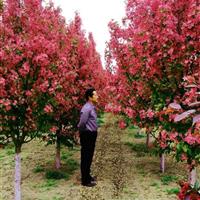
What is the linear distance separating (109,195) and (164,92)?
3.48 metres

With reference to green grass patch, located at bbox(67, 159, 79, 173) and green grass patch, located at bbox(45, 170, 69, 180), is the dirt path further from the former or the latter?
green grass patch, located at bbox(45, 170, 69, 180)

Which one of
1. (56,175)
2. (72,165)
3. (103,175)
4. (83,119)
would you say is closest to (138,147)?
(72,165)

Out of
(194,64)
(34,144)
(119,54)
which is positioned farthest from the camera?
(34,144)

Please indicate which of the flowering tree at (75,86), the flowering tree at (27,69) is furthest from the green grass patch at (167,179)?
the flowering tree at (27,69)

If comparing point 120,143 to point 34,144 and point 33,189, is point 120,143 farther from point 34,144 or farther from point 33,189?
point 33,189

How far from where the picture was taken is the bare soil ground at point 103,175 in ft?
33.4

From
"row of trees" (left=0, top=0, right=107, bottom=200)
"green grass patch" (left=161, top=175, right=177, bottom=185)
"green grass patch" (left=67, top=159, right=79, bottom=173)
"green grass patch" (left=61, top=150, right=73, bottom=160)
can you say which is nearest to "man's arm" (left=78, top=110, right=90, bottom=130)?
"row of trees" (left=0, top=0, right=107, bottom=200)

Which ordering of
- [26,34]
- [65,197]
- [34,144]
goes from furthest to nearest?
[34,144] < [65,197] < [26,34]

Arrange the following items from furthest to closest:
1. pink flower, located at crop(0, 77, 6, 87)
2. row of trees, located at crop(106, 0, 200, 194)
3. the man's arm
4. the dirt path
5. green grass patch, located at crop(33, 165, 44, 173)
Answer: green grass patch, located at crop(33, 165, 44, 173) < the dirt path < the man's arm < pink flower, located at crop(0, 77, 6, 87) < row of trees, located at crop(106, 0, 200, 194)

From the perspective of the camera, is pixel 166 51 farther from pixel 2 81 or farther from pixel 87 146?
pixel 2 81

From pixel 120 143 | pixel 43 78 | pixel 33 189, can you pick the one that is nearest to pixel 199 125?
pixel 43 78

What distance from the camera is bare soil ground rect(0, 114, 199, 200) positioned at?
1017cm

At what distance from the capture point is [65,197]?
995 centimetres

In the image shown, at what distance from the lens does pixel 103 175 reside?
12.0 metres
